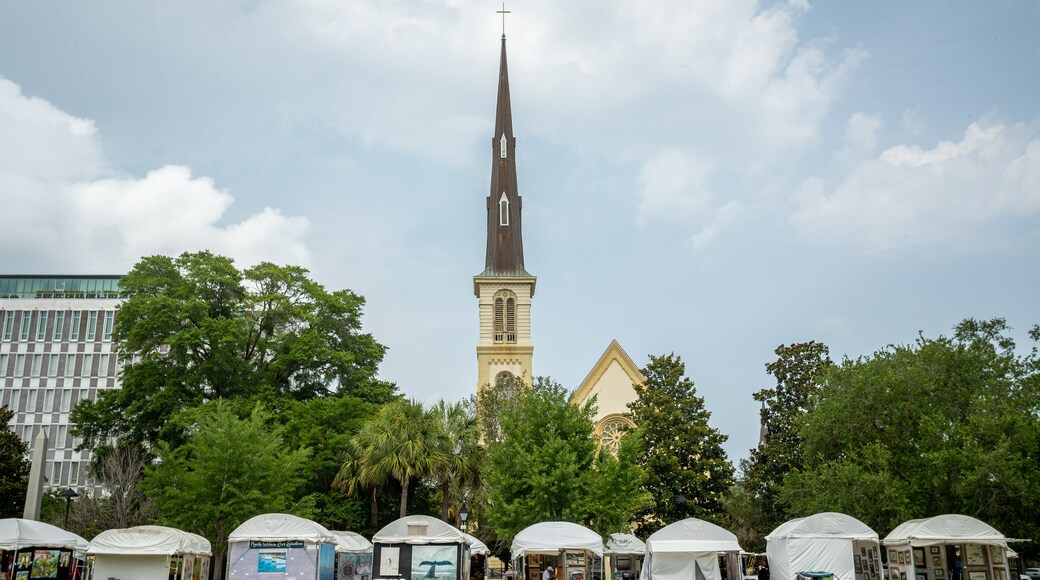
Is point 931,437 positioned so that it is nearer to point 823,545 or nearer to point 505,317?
point 823,545

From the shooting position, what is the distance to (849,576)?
23.6m

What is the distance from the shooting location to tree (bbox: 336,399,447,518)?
1240 inches

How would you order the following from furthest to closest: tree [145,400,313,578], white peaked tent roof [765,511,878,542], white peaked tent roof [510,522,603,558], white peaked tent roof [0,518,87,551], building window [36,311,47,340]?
building window [36,311,47,340]
tree [145,400,313,578]
white peaked tent roof [510,522,603,558]
white peaked tent roof [765,511,878,542]
white peaked tent roof [0,518,87,551]

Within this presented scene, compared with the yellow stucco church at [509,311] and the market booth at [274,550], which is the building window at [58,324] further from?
the market booth at [274,550]

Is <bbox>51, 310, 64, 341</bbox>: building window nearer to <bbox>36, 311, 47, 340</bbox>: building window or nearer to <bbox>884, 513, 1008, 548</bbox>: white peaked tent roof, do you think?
<bbox>36, 311, 47, 340</bbox>: building window

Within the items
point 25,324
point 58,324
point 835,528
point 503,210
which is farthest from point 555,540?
point 25,324

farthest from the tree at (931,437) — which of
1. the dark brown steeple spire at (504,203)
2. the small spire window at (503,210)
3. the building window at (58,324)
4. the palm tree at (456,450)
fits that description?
the building window at (58,324)

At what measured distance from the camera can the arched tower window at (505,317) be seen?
59.7 m

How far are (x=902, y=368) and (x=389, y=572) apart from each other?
677 inches

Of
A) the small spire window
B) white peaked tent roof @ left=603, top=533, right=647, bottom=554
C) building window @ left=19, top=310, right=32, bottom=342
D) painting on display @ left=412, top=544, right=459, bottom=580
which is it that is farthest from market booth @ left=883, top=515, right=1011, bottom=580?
building window @ left=19, top=310, right=32, bottom=342

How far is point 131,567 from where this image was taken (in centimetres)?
2198

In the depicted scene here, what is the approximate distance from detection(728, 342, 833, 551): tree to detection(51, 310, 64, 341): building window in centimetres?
6772

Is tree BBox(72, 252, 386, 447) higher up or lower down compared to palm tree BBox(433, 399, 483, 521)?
higher up

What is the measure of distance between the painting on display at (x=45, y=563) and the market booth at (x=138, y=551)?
76 cm
